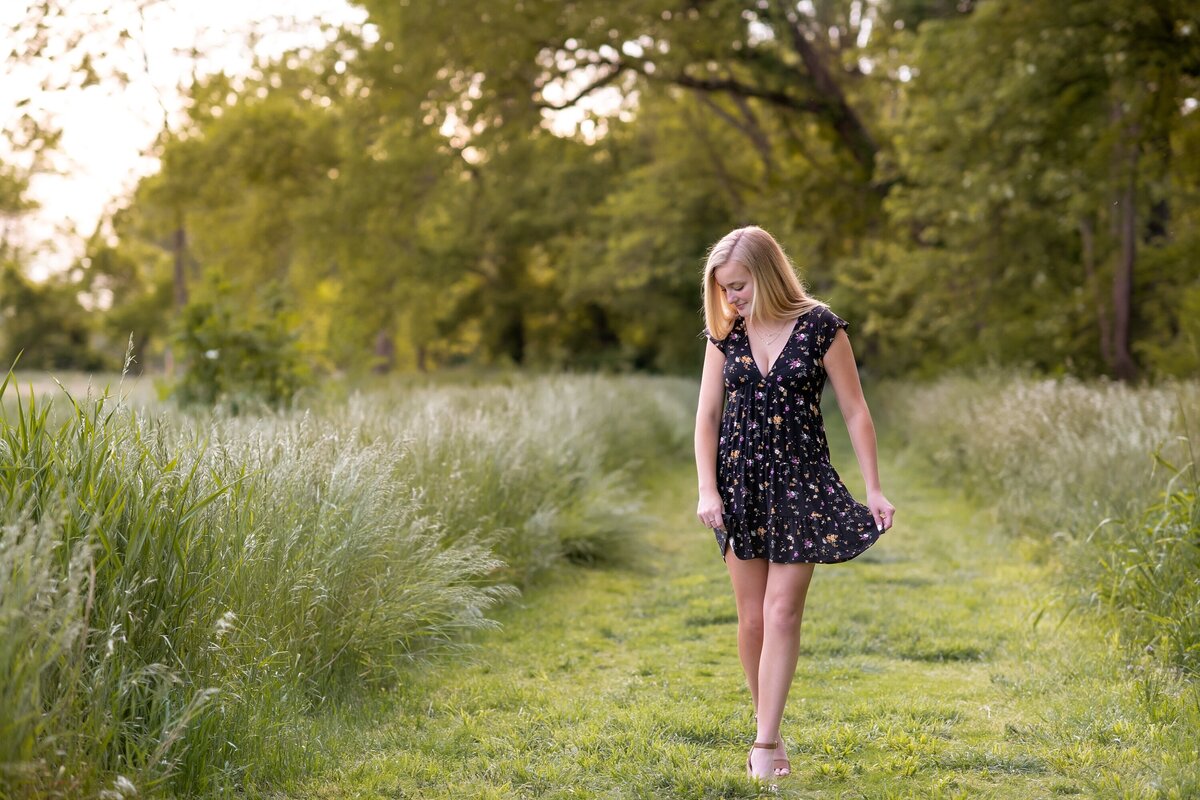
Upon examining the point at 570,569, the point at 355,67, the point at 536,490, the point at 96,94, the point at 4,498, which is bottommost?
the point at 570,569

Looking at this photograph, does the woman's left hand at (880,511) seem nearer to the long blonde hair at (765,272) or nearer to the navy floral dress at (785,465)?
the navy floral dress at (785,465)

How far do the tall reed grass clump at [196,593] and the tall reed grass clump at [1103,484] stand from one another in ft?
10.2

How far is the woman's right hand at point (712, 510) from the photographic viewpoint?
13.4ft

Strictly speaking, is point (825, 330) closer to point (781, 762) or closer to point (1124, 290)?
point (781, 762)

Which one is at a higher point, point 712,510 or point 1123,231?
point 1123,231

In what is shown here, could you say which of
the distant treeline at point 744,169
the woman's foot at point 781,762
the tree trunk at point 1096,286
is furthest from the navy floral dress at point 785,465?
the tree trunk at point 1096,286

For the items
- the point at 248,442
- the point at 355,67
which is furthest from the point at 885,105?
the point at 248,442

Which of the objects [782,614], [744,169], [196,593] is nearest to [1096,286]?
[782,614]

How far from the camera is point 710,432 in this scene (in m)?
4.23

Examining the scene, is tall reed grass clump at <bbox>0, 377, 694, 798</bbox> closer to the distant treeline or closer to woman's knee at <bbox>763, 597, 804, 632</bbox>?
woman's knee at <bbox>763, 597, 804, 632</bbox>

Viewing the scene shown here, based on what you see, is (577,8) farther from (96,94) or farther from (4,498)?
(4,498)

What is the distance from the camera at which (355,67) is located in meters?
19.0

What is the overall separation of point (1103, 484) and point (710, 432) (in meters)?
4.16

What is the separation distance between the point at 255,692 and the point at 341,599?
93cm
